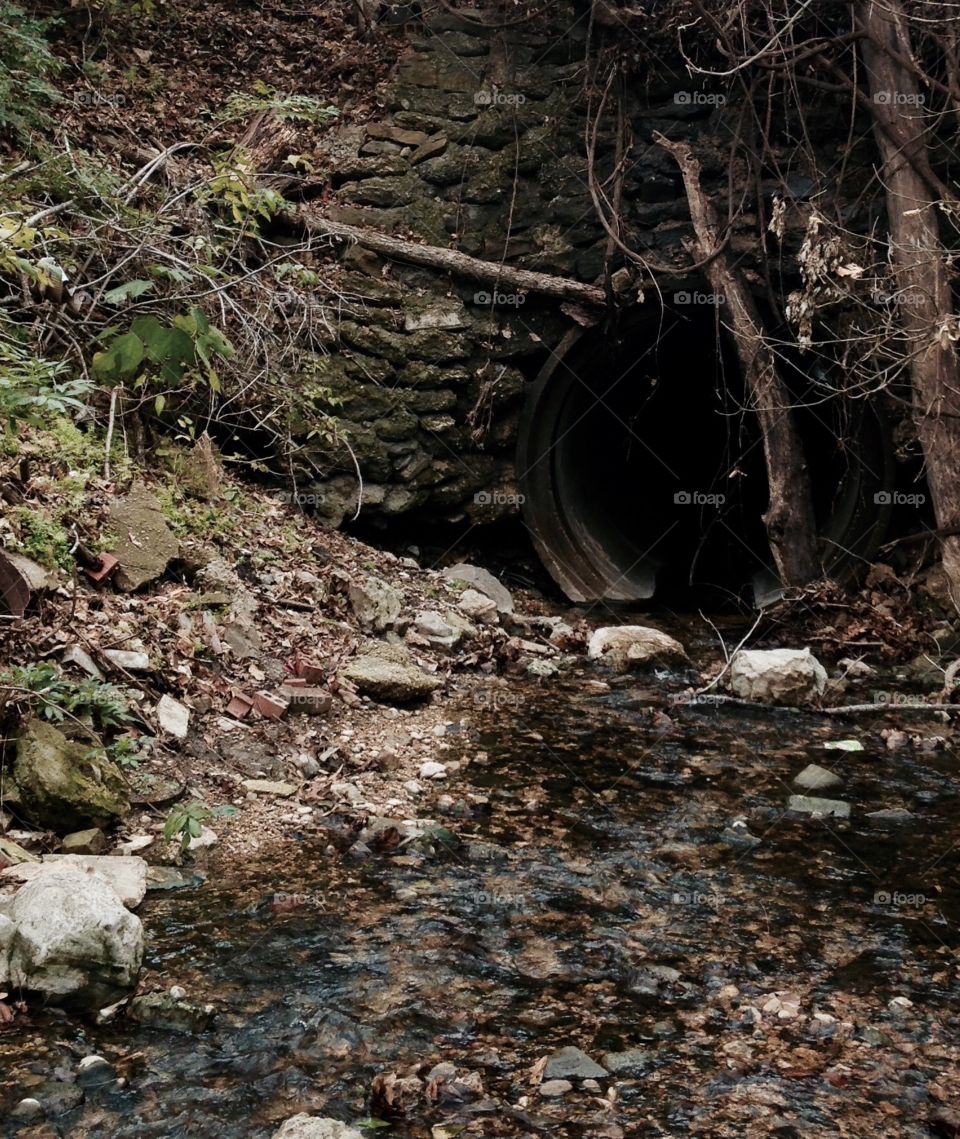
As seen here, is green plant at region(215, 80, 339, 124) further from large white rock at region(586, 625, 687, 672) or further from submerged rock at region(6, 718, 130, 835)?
submerged rock at region(6, 718, 130, 835)

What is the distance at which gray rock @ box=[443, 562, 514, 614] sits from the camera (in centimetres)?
727

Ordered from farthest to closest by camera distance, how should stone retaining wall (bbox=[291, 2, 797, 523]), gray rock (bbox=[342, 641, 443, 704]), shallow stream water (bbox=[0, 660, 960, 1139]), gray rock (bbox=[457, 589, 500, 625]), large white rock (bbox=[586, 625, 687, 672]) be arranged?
stone retaining wall (bbox=[291, 2, 797, 523]) → gray rock (bbox=[457, 589, 500, 625]) → large white rock (bbox=[586, 625, 687, 672]) → gray rock (bbox=[342, 641, 443, 704]) → shallow stream water (bbox=[0, 660, 960, 1139])

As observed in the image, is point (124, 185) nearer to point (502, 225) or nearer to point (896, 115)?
point (502, 225)

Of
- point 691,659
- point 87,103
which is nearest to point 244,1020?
point 691,659

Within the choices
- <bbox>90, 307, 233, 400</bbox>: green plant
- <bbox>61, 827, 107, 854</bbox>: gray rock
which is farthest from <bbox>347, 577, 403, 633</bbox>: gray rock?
<bbox>90, 307, 233, 400</bbox>: green plant

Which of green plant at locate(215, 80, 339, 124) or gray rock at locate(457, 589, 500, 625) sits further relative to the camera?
gray rock at locate(457, 589, 500, 625)

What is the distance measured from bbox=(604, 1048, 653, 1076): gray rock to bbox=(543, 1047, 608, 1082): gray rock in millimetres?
29

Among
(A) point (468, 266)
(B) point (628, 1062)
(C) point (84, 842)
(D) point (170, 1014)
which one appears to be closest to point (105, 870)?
(C) point (84, 842)

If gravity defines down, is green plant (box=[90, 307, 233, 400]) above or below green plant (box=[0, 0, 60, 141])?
below

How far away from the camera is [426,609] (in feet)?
21.6

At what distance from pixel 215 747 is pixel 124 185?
131 inches

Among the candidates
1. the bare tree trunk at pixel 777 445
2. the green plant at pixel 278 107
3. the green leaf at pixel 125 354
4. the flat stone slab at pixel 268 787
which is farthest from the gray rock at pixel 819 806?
the green plant at pixel 278 107

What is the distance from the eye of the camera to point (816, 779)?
15.2ft

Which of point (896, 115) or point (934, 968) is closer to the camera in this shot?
point (934, 968)
